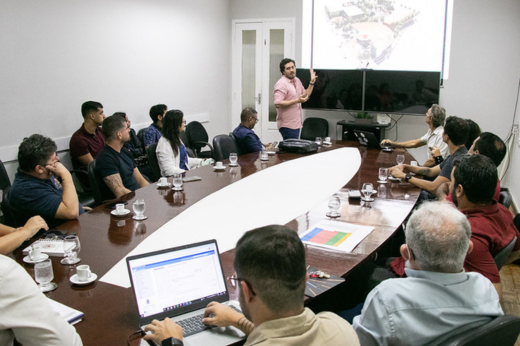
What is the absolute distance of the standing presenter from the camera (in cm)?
632

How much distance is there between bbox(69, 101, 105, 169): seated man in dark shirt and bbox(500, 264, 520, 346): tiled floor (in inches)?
156

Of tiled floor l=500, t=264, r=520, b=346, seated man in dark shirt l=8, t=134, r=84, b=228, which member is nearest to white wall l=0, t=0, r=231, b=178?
seated man in dark shirt l=8, t=134, r=84, b=228

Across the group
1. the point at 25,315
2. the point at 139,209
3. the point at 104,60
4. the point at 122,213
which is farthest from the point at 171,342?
the point at 104,60

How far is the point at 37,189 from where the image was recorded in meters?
2.82

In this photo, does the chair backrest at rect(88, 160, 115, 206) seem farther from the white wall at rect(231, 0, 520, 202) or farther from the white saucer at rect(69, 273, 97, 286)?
the white wall at rect(231, 0, 520, 202)

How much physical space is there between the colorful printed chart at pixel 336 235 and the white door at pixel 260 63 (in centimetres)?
574

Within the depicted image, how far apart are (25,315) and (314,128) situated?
6637 millimetres

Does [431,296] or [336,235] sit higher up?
[431,296]

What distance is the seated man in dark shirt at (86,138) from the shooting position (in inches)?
193

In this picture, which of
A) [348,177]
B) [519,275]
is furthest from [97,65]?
[519,275]

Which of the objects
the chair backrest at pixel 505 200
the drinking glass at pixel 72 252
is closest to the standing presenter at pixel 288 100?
the chair backrest at pixel 505 200

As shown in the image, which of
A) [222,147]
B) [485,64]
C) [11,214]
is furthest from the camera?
[485,64]

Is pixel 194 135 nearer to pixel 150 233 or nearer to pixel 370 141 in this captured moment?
pixel 370 141

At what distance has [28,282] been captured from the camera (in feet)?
4.78
